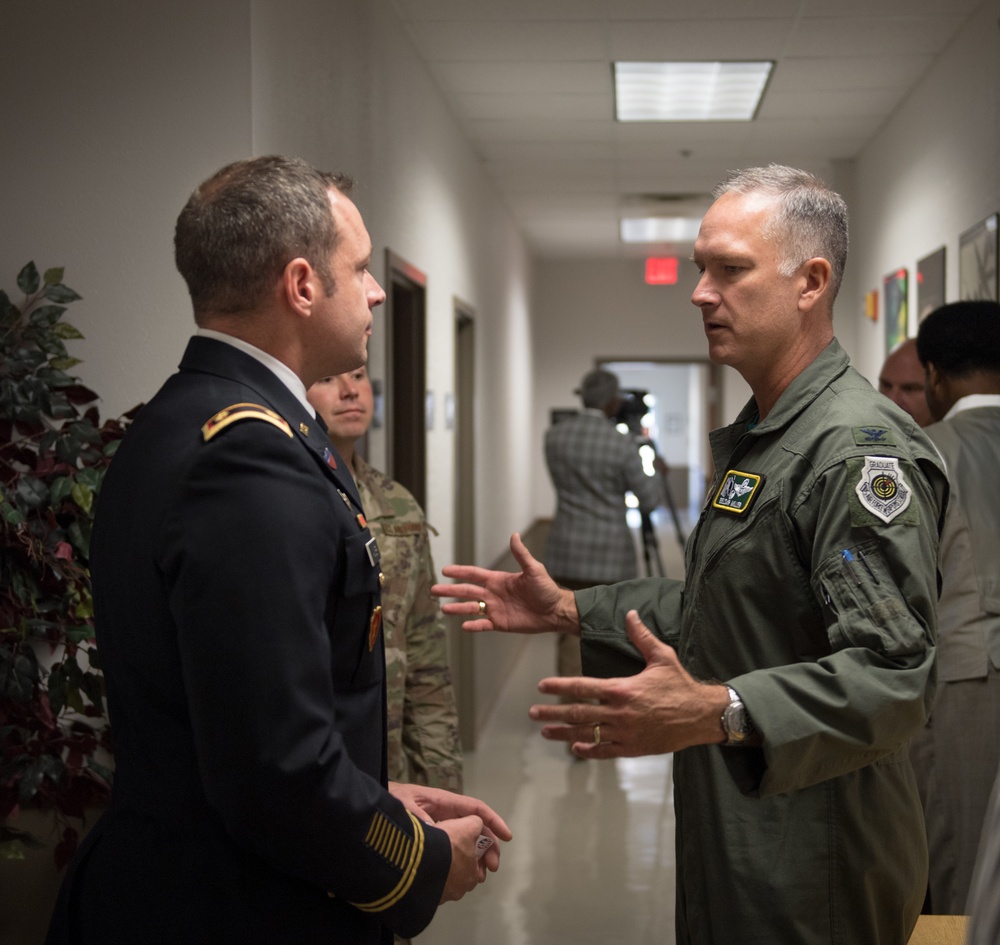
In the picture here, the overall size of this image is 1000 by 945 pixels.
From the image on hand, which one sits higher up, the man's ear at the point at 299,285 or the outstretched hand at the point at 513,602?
the man's ear at the point at 299,285

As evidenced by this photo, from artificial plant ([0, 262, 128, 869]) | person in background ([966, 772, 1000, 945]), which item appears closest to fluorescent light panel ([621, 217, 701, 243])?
artificial plant ([0, 262, 128, 869])

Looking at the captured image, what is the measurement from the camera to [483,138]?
589 cm

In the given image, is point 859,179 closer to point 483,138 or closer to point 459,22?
point 483,138

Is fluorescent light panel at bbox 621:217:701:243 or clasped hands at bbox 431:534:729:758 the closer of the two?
clasped hands at bbox 431:534:729:758

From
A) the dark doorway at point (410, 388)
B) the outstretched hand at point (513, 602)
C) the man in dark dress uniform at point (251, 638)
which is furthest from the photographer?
the dark doorway at point (410, 388)

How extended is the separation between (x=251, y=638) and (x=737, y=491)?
74 cm

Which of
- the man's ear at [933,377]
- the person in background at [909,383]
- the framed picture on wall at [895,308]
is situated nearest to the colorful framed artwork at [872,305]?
the framed picture on wall at [895,308]

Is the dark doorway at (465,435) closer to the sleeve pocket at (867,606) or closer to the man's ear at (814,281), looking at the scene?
the man's ear at (814,281)

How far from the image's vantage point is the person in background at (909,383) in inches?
131

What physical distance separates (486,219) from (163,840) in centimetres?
578

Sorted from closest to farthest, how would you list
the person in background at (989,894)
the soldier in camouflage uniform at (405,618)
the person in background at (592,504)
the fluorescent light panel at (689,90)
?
the person in background at (989,894) < the soldier in camouflage uniform at (405,618) < the fluorescent light panel at (689,90) < the person in background at (592,504)

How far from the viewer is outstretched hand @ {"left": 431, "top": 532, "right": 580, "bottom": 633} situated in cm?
174

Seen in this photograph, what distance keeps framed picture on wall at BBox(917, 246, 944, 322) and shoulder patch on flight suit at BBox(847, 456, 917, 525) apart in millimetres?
3165

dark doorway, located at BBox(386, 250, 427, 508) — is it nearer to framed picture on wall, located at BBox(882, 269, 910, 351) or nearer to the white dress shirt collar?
framed picture on wall, located at BBox(882, 269, 910, 351)
